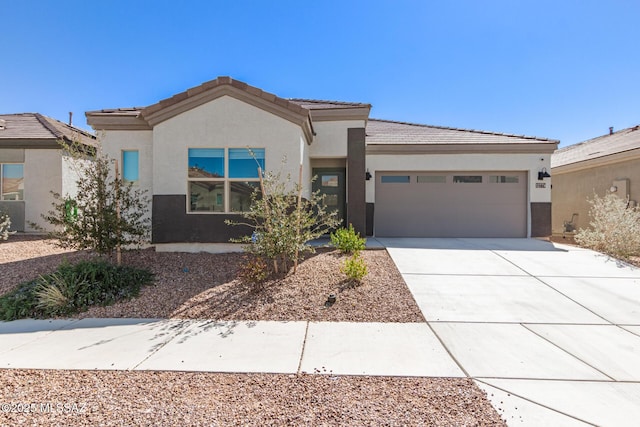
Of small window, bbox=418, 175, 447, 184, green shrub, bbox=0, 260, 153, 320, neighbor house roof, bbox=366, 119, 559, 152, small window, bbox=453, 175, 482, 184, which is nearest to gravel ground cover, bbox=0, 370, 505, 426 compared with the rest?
green shrub, bbox=0, 260, 153, 320

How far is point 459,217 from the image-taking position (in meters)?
10.9

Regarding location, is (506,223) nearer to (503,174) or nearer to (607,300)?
(503,174)

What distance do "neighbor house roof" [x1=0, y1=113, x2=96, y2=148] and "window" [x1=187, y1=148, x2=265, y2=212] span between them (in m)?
5.66

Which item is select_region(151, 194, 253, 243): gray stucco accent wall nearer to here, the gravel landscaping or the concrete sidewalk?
the concrete sidewalk

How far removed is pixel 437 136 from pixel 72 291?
38.6ft

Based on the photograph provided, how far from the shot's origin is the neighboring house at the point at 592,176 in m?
11.1

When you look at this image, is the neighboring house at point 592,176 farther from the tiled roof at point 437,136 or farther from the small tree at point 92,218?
the small tree at point 92,218

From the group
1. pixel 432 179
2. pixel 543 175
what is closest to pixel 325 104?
pixel 432 179

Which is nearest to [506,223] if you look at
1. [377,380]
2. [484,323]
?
[484,323]

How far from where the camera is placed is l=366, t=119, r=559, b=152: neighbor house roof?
10.6m

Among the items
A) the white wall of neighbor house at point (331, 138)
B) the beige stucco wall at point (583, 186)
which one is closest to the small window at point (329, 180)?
the white wall of neighbor house at point (331, 138)

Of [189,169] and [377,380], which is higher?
[189,169]

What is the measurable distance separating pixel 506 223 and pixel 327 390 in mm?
10603

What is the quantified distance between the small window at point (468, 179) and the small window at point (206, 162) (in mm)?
8260
